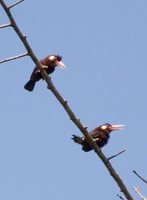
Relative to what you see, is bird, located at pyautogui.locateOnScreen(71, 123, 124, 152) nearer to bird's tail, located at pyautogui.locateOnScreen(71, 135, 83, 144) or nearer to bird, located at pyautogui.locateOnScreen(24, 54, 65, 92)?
bird's tail, located at pyautogui.locateOnScreen(71, 135, 83, 144)

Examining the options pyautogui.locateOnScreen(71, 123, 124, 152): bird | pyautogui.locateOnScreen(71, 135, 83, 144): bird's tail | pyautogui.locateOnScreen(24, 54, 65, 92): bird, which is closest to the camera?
Answer: pyautogui.locateOnScreen(71, 135, 83, 144): bird's tail

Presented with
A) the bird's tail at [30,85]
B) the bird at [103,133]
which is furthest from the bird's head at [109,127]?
the bird's tail at [30,85]

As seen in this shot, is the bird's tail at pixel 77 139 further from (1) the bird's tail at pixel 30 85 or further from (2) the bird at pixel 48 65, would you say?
(1) the bird's tail at pixel 30 85

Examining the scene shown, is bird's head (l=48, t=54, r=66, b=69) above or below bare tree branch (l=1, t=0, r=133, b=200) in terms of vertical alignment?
above

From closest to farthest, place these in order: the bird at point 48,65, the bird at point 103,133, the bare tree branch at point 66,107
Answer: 1. the bare tree branch at point 66,107
2. the bird at point 103,133
3. the bird at point 48,65

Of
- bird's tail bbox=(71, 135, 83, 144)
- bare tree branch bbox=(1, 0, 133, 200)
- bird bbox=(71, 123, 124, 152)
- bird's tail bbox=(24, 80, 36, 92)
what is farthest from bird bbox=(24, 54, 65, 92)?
bare tree branch bbox=(1, 0, 133, 200)

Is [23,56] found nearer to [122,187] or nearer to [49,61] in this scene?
[122,187]

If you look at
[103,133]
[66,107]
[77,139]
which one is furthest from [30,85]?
[66,107]

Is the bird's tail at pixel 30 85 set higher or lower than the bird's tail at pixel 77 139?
higher

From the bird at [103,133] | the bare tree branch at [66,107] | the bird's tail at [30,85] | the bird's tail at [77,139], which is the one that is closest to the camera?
the bare tree branch at [66,107]

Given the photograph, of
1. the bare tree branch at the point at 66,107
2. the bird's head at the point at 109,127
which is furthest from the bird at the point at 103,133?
the bare tree branch at the point at 66,107

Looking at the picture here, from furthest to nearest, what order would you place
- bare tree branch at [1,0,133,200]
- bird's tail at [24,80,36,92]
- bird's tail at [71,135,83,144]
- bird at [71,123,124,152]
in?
bird's tail at [24,80,36,92]
bird at [71,123,124,152]
bird's tail at [71,135,83,144]
bare tree branch at [1,0,133,200]

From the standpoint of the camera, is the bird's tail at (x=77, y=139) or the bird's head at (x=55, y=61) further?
the bird's head at (x=55, y=61)

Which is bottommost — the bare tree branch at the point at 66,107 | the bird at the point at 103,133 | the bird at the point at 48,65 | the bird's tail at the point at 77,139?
the bare tree branch at the point at 66,107
